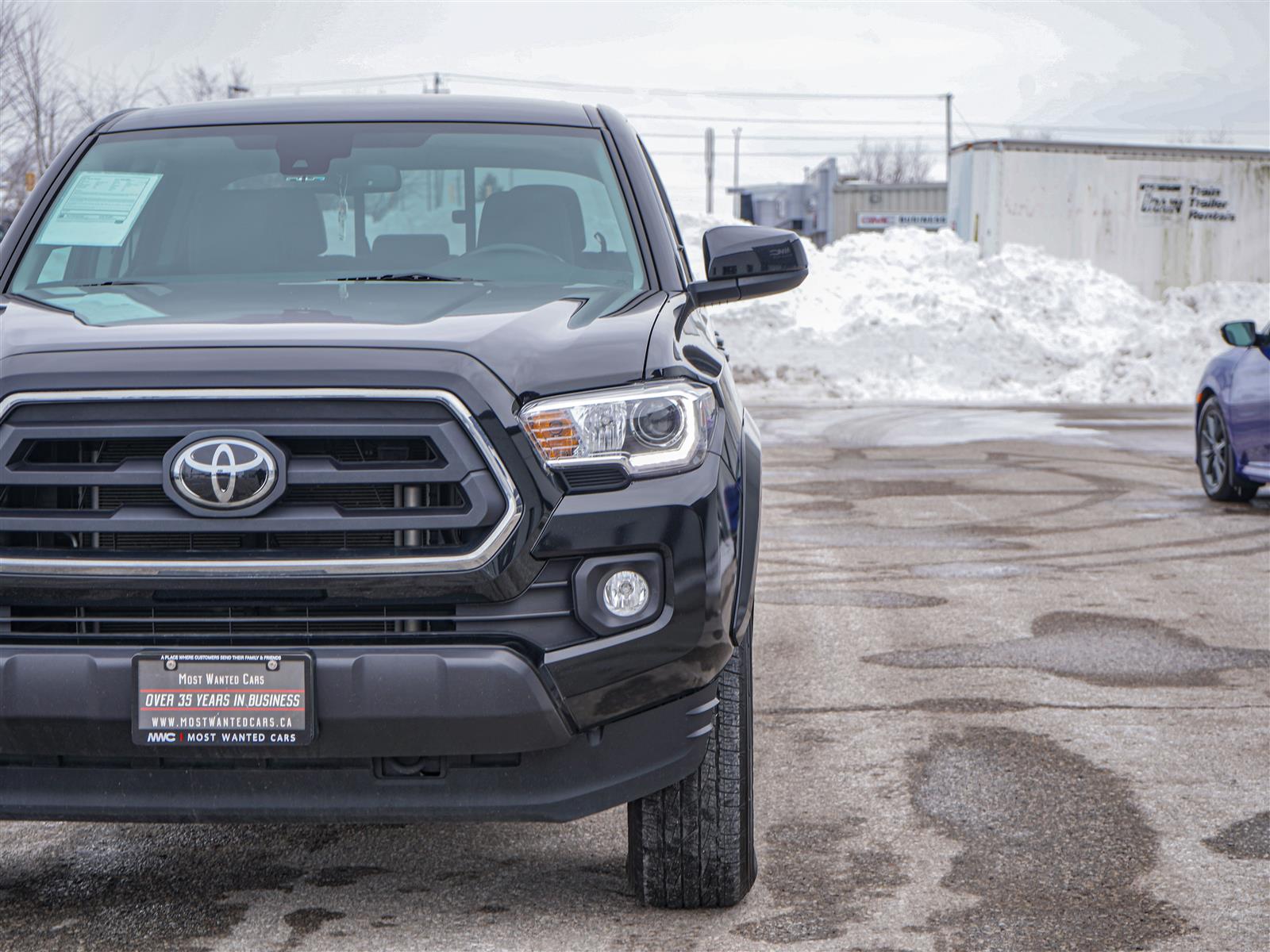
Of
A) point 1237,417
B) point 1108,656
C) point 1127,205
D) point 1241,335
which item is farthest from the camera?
point 1127,205

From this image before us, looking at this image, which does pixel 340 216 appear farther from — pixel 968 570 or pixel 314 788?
pixel 968 570

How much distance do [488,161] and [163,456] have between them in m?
1.83

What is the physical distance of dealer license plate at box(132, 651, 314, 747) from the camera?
282 cm

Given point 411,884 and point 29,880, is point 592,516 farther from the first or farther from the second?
point 29,880

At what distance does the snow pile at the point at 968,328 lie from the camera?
26234mm

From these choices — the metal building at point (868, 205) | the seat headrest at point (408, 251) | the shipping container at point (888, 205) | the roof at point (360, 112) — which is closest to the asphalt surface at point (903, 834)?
the seat headrest at point (408, 251)

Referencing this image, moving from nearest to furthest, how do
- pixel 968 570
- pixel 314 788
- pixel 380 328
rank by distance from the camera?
pixel 314 788 < pixel 380 328 < pixel 968 570

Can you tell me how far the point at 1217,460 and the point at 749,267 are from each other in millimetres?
8011

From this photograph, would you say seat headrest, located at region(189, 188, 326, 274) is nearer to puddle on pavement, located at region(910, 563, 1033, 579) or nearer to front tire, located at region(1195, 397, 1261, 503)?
puddle on pavement, located at region(910, 563, 1033, 579)

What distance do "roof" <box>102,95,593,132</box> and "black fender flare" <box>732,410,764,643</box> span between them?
159 centimetres

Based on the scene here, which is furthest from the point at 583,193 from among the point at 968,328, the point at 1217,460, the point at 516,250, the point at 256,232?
the point at 968,328

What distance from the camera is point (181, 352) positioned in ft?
9.62

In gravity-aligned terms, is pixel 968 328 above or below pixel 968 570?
below

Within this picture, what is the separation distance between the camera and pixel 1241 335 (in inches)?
387
